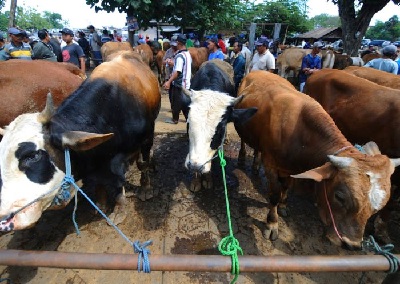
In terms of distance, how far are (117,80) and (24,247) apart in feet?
8.06

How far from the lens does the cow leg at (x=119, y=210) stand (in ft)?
11.9

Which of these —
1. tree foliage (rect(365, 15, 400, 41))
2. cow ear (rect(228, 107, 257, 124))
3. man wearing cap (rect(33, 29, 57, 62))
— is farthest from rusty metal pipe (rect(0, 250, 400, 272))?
tree foliage (rect(365, 15, 400, 41))

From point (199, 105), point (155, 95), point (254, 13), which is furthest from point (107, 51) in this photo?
point (254, 13)

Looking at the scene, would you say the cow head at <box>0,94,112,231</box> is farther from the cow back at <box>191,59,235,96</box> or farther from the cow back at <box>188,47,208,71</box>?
the cow back at <box>188,47,208,71</box>

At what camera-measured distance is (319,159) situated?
2.83 m

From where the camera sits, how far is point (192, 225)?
147 inches

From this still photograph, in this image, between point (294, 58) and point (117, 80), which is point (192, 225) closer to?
point (117, 80)

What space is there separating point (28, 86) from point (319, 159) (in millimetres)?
4222

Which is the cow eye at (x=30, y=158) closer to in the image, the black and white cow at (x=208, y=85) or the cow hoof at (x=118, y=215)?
the cow hoof at (x=118, y=215)

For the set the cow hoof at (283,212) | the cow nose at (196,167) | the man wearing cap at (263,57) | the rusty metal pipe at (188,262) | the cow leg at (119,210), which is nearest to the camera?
the rusty metal pipe at (188,262)

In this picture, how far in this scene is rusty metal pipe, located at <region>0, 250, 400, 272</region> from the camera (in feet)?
4.62

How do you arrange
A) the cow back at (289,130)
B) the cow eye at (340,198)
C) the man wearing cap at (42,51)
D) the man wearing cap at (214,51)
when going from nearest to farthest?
the cow eye at (340,198), the cow back at (289,130), the man wearing cap at (42,51), the man wearing cap at (214,51)

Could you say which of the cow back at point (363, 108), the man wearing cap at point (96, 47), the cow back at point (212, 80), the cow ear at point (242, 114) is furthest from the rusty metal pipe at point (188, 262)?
the man wearing cap at point (96, 47)

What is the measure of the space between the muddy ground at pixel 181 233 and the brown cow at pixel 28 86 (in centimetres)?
161
